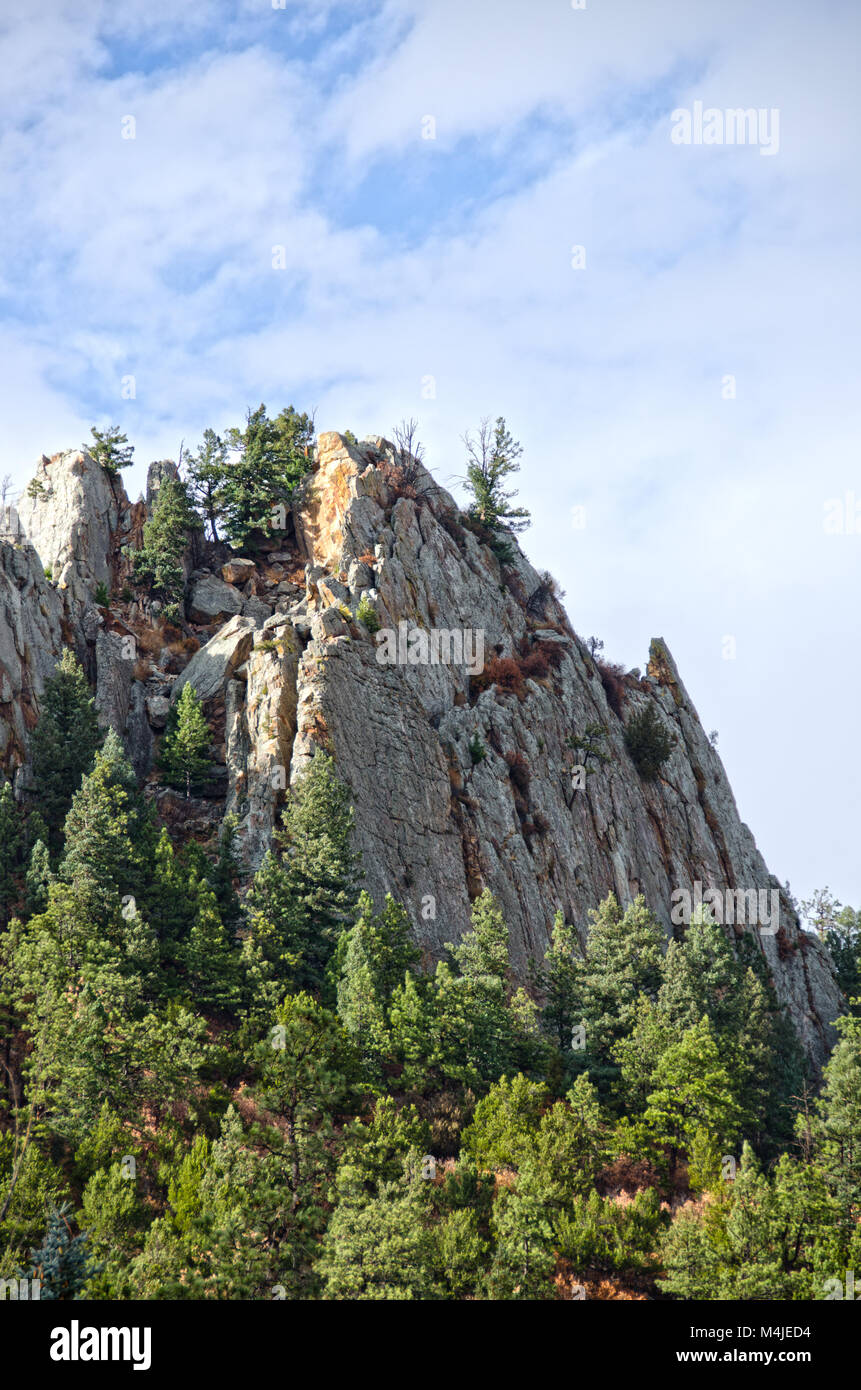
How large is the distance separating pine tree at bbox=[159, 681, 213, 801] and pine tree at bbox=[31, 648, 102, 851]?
3817 millimetres

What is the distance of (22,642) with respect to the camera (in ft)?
199

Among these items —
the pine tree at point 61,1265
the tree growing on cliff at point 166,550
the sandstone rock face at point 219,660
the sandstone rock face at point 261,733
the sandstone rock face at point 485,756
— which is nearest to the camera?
the pine tree at point 61,1265

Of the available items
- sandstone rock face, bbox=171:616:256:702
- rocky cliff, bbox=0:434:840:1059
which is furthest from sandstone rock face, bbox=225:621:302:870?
sandstone rock face, bbox=171:616:256:702

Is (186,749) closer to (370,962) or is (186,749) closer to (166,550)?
(166,550)

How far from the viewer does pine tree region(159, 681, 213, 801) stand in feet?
195

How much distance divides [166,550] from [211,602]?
14.9 ft

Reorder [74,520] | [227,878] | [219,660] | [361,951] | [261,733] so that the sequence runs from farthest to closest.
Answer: [74,520] < [219,660] < [261,733] < [227,878] < [361,951]

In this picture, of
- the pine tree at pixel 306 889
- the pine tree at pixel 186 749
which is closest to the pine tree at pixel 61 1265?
the pine tree at pixel 306 889

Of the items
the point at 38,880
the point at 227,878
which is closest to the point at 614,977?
the point at 227,878

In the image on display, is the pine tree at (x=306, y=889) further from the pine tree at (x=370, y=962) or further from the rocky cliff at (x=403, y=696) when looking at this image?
the rocky cliff at (x=403, y=696)

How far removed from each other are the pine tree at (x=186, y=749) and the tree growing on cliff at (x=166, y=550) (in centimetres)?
1306

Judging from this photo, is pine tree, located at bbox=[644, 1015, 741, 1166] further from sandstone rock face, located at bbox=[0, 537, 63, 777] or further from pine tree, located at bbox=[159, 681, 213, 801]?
sandstone rock face, located at bbox=[0, 537, 63, 777]

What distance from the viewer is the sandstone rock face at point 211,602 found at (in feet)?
243
